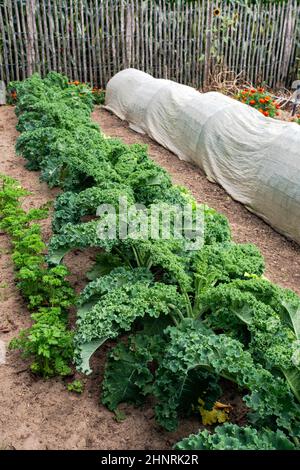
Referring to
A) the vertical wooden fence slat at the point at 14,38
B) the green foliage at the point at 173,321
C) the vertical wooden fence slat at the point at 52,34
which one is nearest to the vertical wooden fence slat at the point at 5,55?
the vertical wooden fence slat at the point at 14,38

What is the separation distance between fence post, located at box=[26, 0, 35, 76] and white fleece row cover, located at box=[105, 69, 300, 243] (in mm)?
2434

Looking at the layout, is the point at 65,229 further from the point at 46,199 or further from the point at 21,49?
the point at 21,49

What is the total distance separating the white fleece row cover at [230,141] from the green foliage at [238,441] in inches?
144

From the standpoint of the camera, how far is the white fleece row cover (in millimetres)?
6219

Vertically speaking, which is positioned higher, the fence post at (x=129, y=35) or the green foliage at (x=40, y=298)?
the fence post at (x=129, y=35)

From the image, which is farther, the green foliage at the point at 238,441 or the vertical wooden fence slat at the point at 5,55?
the vertical wooden fence slat at the point at 5,55

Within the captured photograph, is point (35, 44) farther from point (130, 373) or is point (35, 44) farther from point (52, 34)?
point (130, 373)

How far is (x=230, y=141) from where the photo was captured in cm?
732

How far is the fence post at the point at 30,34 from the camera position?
10.8m

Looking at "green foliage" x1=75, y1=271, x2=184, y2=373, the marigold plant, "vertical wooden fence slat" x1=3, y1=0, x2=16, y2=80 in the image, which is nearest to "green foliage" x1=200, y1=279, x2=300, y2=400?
"green foliage" x1=75, y1=271, x2=184, y2=373

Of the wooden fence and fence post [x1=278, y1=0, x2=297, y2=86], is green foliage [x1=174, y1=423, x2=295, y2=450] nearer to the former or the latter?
the wooden fence

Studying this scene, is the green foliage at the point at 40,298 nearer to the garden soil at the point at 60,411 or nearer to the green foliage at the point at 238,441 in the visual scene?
the garden soil at the point at 60,411


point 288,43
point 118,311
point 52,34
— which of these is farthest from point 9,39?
point 118,311
